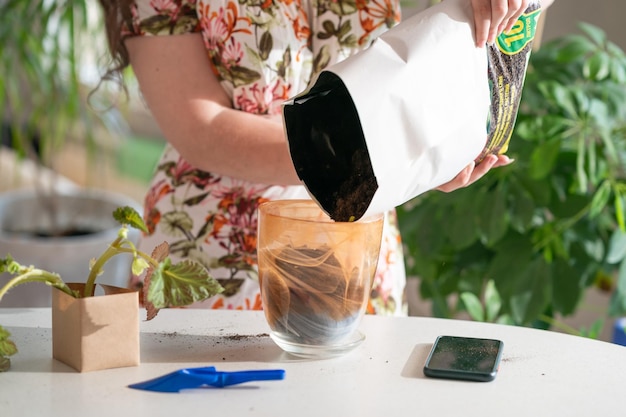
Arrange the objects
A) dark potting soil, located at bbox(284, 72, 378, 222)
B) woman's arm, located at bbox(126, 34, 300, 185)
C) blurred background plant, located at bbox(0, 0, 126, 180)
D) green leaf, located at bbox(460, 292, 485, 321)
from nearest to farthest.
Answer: dark potting soil, located at bbox(284, 72, 378, 222) → woman's arm, located at bbox(126, 34, 300, 185) → green leaf, located at bbox(460, 292, 485, 321) → blurred background plant, located at bbox(0, 0, 126, 180)

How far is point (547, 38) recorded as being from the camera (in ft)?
7.00

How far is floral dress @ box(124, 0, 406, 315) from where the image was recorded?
44.1 inches

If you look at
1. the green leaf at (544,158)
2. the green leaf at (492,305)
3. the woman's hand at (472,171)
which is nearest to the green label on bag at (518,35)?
the woman's hand at (472,171)

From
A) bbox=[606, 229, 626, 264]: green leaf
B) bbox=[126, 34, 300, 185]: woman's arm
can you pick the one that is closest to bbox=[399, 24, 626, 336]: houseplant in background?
bbox=[606, 229, 626, 264]: green leaf

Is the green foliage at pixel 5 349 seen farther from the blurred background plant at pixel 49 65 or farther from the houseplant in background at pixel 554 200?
the blurred background plant at pixel 49 65

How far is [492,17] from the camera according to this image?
2.66 ft

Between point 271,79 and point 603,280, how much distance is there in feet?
3.69

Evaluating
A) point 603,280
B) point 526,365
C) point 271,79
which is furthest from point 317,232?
point 603,280

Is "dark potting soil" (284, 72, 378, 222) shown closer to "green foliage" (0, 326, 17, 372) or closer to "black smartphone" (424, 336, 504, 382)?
"black smartphone" (424, 336, 504, 382)

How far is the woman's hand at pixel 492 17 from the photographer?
2.65 ft

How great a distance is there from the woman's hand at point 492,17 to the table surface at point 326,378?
0.29 m

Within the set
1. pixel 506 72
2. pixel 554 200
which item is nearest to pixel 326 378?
pixel 506 72

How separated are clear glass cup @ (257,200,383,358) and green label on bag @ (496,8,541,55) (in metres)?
0.20

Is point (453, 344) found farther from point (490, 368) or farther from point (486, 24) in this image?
point (486, 24)
